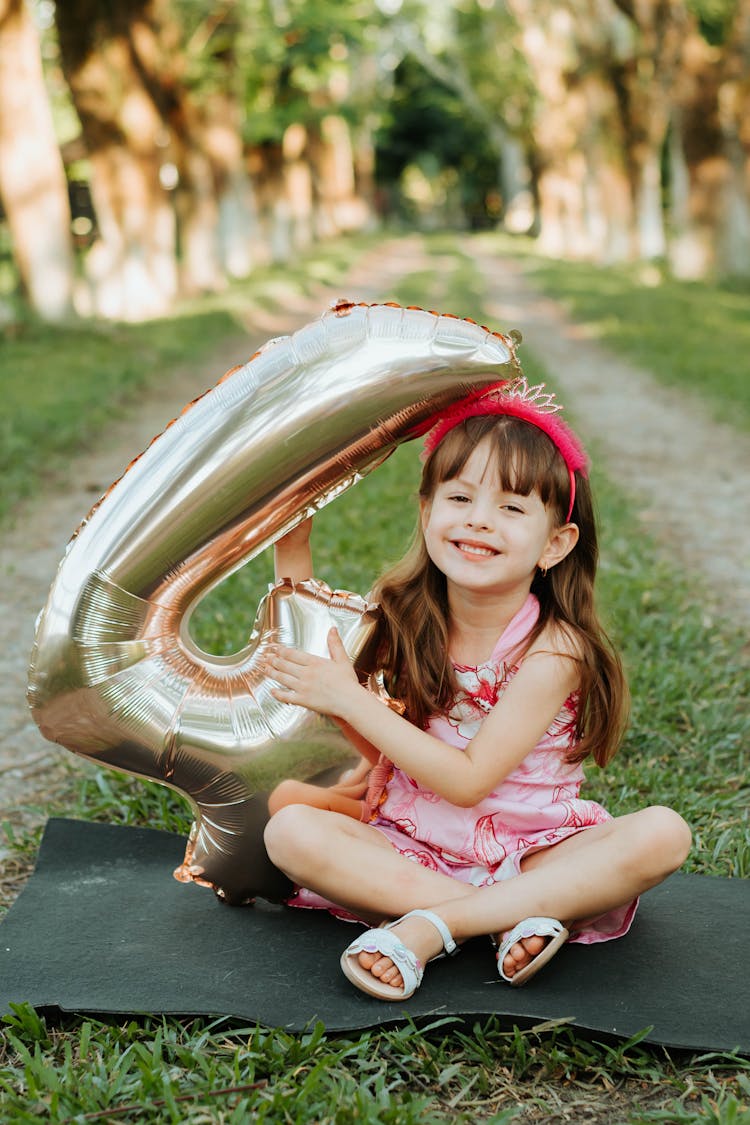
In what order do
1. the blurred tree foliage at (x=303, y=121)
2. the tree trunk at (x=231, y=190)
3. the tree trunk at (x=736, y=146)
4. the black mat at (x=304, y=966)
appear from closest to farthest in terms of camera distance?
the black mat at (x=304, y=966), the blurred tree foliage at (x=303, y=121), the tree trunk at (x=736, y=146), the tree trunk at (x=231, y=190)

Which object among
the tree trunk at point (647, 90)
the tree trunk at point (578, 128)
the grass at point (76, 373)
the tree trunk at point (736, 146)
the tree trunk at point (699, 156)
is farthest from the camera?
the tree trunk at point (578, 128)

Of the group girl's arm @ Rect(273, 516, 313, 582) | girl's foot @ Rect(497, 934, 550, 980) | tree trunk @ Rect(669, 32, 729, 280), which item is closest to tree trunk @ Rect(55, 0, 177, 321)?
tree trunk @ Rect(669, 32, 729, 280)

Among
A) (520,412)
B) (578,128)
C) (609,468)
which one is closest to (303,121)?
(578,128)

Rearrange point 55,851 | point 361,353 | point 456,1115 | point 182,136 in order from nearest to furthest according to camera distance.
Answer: point 456,1115 < point 361,353 < point 55,851 < point 182,136

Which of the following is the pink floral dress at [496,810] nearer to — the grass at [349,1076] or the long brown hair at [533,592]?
the long brown hair at [533,592]

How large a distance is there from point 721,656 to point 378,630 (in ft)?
6.76

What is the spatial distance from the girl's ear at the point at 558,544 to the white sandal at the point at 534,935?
0.68 meters

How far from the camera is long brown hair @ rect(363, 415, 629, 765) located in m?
2.33

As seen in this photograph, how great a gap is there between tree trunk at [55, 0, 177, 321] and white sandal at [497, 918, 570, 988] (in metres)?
13.1

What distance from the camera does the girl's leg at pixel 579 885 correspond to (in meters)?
2.24

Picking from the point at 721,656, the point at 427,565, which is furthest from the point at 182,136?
the point at 427,565

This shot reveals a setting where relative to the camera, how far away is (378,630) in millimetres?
2490

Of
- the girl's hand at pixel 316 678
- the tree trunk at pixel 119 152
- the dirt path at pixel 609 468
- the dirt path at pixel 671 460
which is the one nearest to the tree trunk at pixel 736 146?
the dirt path at pixel 609 468

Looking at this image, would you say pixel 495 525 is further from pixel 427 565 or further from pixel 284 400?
pixel 284 400
